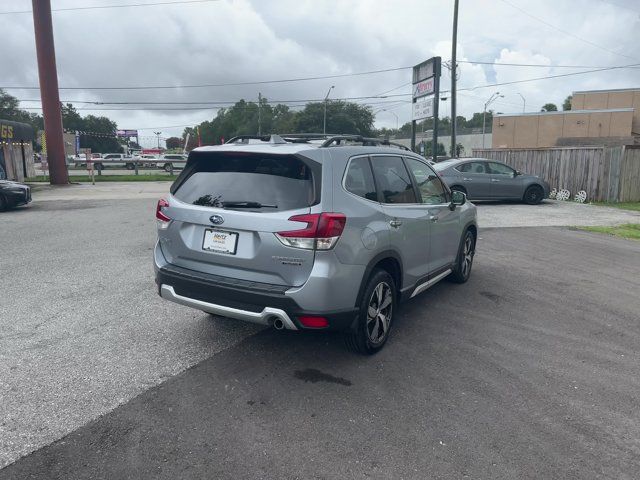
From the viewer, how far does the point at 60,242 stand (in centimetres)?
905

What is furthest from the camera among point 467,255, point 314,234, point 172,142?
point 172,142

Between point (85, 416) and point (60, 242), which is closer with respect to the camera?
point (85, 416)

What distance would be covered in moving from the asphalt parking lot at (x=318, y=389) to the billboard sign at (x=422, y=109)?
1786cm

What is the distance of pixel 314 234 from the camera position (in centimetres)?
343

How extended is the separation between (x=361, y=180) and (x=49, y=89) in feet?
87.1

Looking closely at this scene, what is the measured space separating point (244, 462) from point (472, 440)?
135 centimetres

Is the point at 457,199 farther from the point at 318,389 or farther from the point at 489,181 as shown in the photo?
the point at 489,181

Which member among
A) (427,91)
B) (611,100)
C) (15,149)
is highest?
(611,100)

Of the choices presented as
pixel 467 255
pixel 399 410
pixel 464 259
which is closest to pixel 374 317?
pixel 399 410

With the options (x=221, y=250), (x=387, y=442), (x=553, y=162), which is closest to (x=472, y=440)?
(x=387, y=442)

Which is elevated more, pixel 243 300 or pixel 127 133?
pixel 127 133

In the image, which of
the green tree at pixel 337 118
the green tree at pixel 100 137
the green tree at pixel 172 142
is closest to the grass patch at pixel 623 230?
the green tree at pixel 337 118

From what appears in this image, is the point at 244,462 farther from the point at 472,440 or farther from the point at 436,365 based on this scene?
the point at 436,365

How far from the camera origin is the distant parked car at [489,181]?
15234 mm
